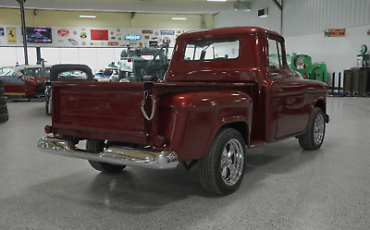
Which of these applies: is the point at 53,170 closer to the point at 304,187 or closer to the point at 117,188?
the point at 117,188

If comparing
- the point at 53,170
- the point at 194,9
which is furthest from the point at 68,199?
the point at 194,9

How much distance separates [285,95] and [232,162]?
1141 millimetres

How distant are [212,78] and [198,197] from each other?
1583 mm

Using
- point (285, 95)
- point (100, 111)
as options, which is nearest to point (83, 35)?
point (285, 95)

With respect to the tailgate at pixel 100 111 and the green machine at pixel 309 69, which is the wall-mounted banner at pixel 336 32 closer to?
the green machine at pixel 309 69

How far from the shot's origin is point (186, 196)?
316 centimetres

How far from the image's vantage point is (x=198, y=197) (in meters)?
3.12

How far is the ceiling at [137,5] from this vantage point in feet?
66.1

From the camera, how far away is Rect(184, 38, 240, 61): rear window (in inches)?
164

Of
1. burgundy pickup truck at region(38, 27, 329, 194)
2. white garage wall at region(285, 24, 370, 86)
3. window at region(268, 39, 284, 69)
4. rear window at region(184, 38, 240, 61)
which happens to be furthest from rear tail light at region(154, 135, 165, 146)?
white garage wall at region(285, 24, 370, 86)

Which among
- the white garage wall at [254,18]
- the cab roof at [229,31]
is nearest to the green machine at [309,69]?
the white garage wall at [254,18]

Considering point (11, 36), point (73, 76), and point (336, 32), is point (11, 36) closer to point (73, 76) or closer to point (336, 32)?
point (73, 76)

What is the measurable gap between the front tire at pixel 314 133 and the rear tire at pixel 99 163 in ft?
8.72

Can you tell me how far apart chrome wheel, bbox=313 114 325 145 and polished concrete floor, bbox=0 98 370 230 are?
22 centimetres
